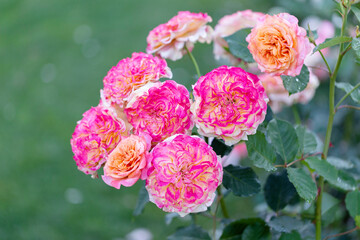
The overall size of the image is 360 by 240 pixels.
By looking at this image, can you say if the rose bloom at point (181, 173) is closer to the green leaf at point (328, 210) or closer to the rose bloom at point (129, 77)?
the rose bloom at point (129, 77)

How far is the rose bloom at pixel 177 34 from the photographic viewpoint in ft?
3.24

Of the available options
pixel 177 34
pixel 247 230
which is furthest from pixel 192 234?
pixel 177 34

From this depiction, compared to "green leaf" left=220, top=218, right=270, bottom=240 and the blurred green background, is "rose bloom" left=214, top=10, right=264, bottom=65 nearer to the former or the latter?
the blurred green background

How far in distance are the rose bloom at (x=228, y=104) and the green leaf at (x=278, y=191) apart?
1.03 ft

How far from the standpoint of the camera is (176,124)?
0.79 meters

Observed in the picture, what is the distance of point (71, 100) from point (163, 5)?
5.58 ft

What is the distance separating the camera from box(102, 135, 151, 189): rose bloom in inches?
29.9

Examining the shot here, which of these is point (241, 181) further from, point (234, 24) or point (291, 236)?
point (234, 24)

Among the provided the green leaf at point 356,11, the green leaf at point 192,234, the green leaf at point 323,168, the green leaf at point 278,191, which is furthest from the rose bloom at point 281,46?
the green leaf at point 192,234

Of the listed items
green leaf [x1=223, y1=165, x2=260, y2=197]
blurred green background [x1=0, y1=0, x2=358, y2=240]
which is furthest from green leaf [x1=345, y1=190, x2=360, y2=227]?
blurred green background [x1=0, y1=0, x2=358, y2=240]

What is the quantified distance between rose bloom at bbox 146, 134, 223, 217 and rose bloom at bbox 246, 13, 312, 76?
0.20 metres

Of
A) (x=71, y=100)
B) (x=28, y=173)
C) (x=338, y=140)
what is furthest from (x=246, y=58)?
(x=71, y=100)

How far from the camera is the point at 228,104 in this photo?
0.77 m

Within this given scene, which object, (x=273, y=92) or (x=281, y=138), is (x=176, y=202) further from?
(x=273, y=92)
